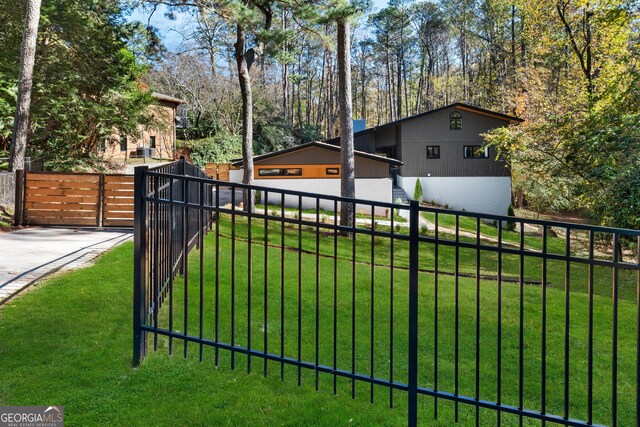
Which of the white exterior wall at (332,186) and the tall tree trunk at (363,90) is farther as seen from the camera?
the tall tree trunk at (363,90)

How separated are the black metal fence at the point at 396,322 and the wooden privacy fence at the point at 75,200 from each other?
11.6 ft

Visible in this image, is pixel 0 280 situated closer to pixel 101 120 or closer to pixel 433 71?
pixel 101 120

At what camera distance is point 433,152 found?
28.8m

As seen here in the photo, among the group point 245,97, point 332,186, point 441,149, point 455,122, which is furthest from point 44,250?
point 455,122

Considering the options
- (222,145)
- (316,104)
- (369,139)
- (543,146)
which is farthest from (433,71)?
(543,146)

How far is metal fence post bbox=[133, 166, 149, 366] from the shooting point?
3.41m

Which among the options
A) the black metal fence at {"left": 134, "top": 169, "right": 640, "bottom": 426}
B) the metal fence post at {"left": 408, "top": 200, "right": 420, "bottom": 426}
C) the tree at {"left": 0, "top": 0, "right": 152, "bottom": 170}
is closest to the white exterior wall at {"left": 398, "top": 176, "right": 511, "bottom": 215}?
the tree at {"left": 0, "top": 0, "right": 152, "bottom": 170}

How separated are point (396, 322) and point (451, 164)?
2453 centimetres

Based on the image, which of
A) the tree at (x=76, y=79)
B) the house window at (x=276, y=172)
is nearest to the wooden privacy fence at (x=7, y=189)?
the tree at (x=76, y=79)

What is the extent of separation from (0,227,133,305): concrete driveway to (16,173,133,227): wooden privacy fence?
1.17ft

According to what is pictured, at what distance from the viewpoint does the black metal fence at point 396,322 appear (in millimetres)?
2775

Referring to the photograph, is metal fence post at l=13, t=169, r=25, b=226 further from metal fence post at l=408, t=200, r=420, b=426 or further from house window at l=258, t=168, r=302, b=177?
house window at l=258, t=168, r=302, b=177

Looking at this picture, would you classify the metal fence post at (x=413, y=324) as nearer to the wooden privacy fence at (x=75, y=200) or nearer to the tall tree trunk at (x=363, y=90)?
the wooden privacy fence at (x=75, y=200)

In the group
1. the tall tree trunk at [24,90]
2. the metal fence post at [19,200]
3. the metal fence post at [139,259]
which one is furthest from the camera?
the tall tree trunk at [24,90]
